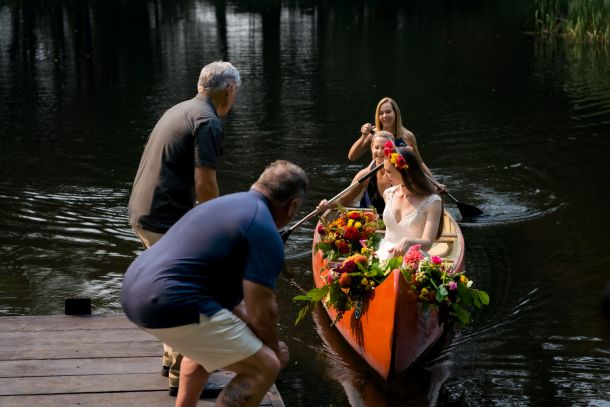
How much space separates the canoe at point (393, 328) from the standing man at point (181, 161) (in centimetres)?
177

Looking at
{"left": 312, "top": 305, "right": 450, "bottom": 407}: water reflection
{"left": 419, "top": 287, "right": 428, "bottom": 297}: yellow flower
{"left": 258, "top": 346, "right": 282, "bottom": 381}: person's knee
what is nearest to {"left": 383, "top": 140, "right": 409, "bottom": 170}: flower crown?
{"left": 419, "top": 287, "right": 428, "bottom": 297}: yellow flower

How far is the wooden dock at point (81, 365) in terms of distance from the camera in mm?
5355

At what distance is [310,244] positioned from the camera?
1075cm

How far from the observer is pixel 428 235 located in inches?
293

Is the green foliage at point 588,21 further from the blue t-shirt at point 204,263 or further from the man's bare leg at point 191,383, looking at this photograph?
the blue t-shirt at point 204,263

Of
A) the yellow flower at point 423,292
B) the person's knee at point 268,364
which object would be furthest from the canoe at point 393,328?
the person's knee at point 268,364

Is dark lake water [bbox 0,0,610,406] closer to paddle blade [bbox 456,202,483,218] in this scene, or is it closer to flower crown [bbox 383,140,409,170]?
paddle blade [bbox 456,202,483,218]

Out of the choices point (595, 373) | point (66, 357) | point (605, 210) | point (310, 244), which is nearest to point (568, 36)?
point (605, 210)

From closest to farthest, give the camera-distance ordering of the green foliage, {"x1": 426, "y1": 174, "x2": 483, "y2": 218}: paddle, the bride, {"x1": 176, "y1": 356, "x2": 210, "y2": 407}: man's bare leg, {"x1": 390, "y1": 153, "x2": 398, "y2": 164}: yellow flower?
{"x1": 176, "y1": 356, "x2": 210, "y2": 407}: man's bare leg, {"x1": 390, "y1": 153, "x2": 398, "y2": 164}: yellow flower, the bride, {"x1": 426, "y1": 174, "x2": 483, "y2": 218}: paddle, the green foliage

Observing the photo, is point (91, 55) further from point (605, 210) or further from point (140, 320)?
point (140, 320)

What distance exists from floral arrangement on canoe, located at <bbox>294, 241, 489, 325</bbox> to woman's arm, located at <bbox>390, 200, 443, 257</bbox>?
0.57 ft

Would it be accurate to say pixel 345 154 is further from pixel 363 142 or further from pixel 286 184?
pixel 286 184

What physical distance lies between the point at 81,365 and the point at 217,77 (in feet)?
5.90

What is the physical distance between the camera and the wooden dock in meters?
5.36
